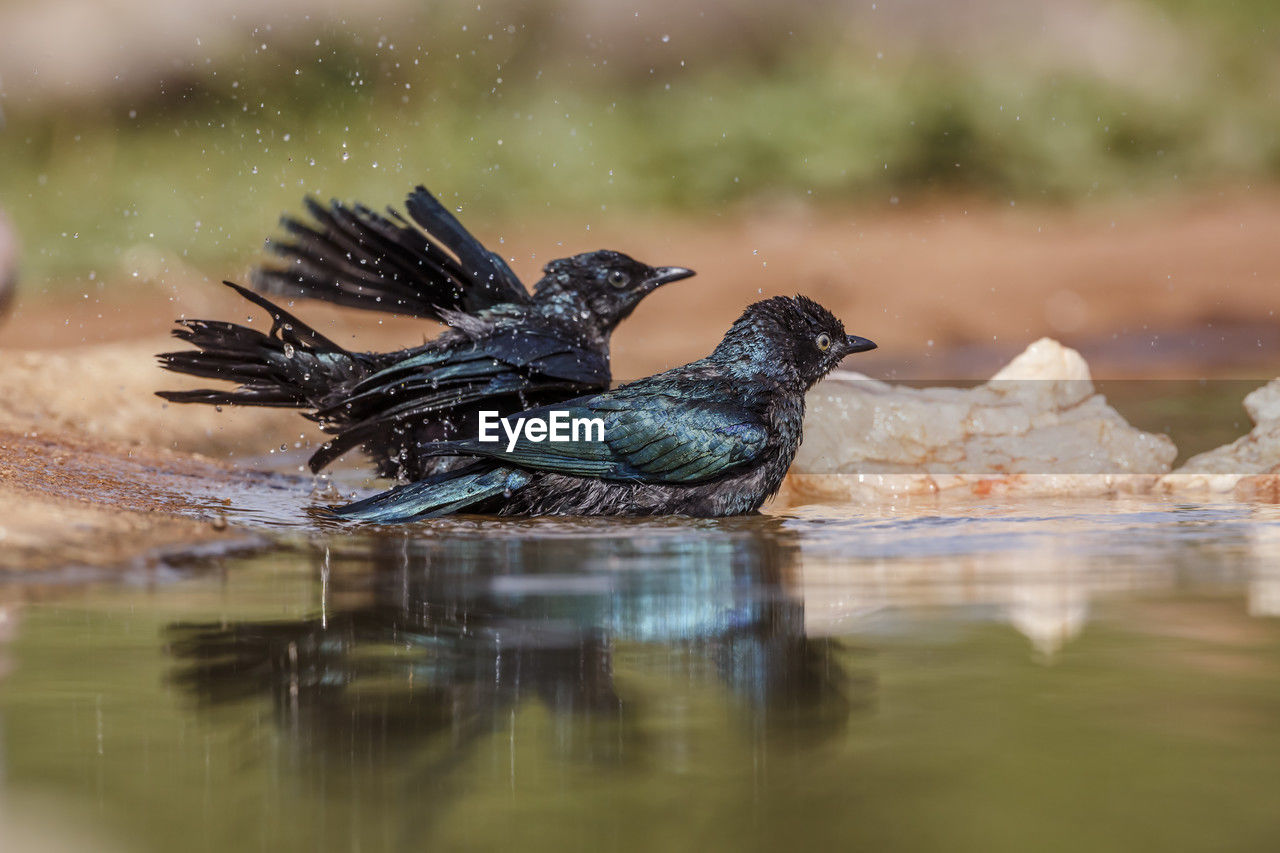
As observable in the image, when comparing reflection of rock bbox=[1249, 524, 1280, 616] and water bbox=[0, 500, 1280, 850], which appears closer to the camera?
water bbox=[0, 500, 1280, 850]

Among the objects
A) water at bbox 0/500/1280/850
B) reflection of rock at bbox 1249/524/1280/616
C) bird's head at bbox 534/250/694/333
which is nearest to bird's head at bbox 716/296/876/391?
bird's head at bbox 534/250/694/333

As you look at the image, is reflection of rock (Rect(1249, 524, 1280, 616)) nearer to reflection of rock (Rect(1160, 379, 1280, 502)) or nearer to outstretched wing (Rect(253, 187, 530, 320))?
reflection of rock (Rect(1160, 379, 1280, 502))

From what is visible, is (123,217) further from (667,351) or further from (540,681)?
(540,681)

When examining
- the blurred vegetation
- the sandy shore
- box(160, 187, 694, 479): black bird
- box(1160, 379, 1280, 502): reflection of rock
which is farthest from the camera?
the blurred vegetation

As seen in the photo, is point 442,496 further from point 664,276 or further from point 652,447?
point 664,276

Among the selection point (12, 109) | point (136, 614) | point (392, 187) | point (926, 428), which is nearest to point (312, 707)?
point (136, 614)

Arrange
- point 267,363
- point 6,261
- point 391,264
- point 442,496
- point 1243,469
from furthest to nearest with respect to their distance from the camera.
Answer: point 6,261
point 391,264
point 1243,469
point 267,363
point 442,496

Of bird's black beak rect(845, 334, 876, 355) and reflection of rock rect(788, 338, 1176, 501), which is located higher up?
bird's black beak rect(845, 334, 876, 355)

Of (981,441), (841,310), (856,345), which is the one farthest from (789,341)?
(841,310)
